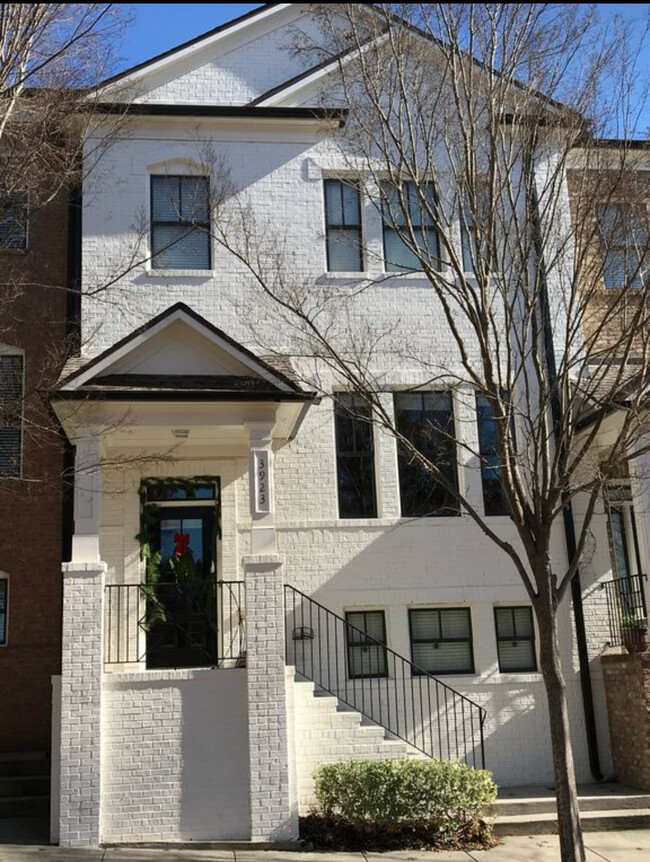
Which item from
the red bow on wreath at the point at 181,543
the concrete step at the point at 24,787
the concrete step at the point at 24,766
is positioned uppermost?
the red bow on wreath at the point at 181,543

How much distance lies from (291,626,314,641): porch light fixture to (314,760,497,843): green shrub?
257 centimetres

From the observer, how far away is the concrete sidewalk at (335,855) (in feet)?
31.9

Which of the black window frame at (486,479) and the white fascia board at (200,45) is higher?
the white fascia board at (200,45)

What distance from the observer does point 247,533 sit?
13.3 m

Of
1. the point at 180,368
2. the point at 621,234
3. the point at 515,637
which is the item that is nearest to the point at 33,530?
the point at 180,368

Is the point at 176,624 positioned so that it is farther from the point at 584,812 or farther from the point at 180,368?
the point at 584,812

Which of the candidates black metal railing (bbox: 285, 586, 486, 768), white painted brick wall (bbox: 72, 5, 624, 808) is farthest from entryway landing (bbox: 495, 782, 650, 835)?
white painted brick wall (bbox: 72, 5, 624, 808)

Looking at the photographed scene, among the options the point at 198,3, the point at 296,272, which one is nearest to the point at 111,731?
the point at 296,272

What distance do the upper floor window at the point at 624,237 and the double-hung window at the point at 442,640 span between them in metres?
5.69

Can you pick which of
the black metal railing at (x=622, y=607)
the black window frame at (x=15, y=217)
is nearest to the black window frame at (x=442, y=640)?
the black metal railing at (x=622, y=607)

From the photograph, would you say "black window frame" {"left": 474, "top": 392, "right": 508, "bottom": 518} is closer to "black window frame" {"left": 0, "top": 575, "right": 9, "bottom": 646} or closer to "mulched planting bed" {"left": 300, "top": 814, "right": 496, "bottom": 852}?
"mulched planting bed" {"left": 300, "top": 814, "right": 496, "bottom": 852}

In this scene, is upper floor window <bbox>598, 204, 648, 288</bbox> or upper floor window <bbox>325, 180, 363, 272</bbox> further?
upper floor window <bbox>325, 180, 363, 272</bbox>

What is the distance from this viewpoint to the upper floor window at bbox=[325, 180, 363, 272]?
14.5 meters

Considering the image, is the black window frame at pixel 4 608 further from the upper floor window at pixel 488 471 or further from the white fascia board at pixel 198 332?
the upper floor window at pixel 488 471
